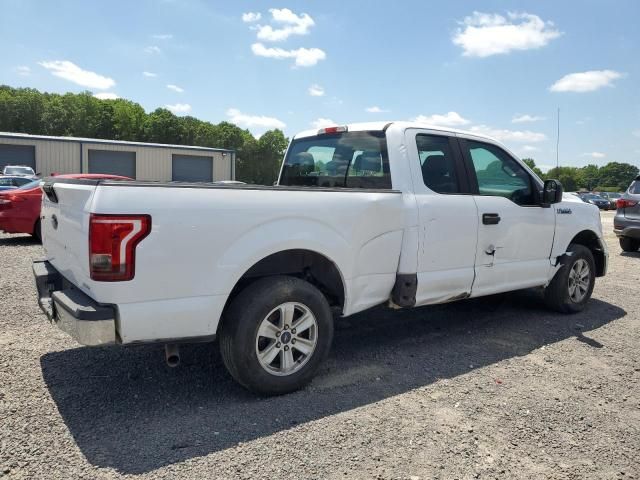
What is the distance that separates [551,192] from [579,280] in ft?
4.50

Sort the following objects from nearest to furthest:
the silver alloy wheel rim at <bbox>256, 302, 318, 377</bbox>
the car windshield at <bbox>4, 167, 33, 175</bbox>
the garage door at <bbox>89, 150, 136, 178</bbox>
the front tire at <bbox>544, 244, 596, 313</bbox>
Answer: the silver alloy wheel rim at <bbox>256, 302, 318, 377</bbox> → the front tire at <bbox>544, 244, 596, 313</bbox> → the car windshield at <bbox>4, 167, 33, 175</bbox> → the garage door at <bbox>89, 150, 136, 178</bbox>

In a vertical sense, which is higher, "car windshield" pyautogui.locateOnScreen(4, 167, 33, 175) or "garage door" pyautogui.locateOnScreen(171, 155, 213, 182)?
"garage door" pyautogui.locateOnScreen(171, 155, 213, 182)

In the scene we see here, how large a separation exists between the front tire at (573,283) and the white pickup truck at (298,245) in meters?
0.28

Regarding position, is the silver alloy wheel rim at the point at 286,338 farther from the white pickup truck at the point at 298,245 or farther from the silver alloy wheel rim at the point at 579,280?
the silver alloy wheel rim at the point at 579,280

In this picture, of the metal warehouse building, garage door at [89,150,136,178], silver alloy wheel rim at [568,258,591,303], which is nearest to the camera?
silver alloy wheel rim at [568,258,591,303]

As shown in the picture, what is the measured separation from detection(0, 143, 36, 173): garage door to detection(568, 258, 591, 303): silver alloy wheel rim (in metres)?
32.7

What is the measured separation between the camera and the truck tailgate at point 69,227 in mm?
2881

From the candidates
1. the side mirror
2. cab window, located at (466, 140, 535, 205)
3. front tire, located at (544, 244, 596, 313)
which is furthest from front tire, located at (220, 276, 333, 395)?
front tire, located at (544, 244, 596, 313)

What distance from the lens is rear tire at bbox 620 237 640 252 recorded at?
11.8 meters

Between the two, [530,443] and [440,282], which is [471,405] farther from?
[440,282]

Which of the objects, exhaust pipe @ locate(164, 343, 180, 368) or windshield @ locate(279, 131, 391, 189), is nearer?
exhaust pipe @ locate(164, 343, 180, 368)

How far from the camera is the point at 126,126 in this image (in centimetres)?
7250

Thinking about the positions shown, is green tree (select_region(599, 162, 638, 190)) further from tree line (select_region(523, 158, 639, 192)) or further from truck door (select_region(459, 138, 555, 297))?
truck door (select_region(459, 138, 555, 297))

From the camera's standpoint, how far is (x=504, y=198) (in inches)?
193
